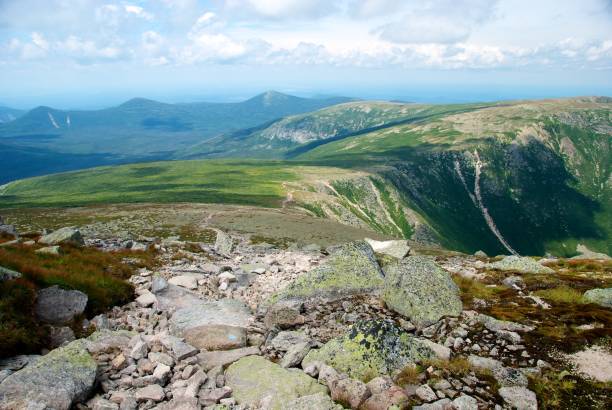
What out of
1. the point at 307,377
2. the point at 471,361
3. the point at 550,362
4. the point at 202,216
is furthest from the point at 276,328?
the point at 202,216

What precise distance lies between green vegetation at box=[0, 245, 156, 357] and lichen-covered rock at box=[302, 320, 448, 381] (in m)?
10.5

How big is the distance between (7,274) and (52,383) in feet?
26.0

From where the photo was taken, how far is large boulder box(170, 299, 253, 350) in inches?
632

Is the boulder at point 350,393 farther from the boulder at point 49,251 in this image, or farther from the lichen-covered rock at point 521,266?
the lichen-covered rock at point 521,266

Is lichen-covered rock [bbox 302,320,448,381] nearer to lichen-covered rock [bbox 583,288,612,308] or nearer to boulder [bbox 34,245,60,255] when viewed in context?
lichen-covered rock [bbox 583,288,612,308]

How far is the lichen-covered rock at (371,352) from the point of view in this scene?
13.4m

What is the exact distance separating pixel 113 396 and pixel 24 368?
10.2 feet

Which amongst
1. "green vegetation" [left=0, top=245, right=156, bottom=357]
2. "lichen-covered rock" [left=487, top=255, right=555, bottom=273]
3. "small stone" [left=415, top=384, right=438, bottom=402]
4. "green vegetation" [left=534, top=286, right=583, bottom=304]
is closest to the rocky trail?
"small stone" [left=415, top=384, right=438, bottom=402]

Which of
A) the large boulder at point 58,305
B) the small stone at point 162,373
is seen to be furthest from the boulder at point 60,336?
the small stone at point 162,373

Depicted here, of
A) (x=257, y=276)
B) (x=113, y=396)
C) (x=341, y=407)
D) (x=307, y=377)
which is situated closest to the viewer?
(x=341, y=407)

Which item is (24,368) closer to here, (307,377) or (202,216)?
(307,377)

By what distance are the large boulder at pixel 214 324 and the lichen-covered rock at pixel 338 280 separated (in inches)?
79.7

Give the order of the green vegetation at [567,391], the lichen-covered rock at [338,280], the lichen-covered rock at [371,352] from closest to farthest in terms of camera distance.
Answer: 1. the green vegetation at [567,391]
2. the lichen-covered rock at [371,352]
3. the lichen-covered rock at [338,280]

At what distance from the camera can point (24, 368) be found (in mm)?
12469
